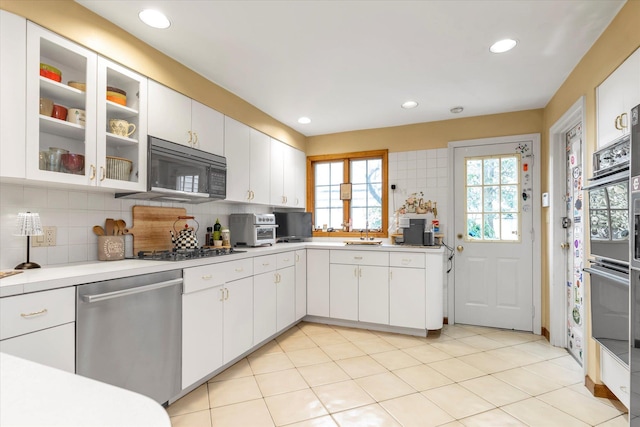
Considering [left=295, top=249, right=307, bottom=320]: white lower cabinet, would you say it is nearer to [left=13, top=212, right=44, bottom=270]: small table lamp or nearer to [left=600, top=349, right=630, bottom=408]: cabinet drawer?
[left=13, top=212, right=44, bottom=270]: small table lamp

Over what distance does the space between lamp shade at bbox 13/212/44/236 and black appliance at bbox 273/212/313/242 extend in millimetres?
2509

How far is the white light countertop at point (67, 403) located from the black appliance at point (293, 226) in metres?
3.51

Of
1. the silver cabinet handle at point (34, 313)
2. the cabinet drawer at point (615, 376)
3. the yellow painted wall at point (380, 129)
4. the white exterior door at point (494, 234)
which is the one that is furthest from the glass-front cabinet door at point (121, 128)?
the white exterior door at point (494, 234)

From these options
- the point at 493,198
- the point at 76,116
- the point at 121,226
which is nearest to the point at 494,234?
the point at 493,198

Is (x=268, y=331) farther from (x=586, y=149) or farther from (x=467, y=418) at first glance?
(x=586, y=149)

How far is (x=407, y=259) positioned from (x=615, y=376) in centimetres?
175

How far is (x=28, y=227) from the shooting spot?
1.72m

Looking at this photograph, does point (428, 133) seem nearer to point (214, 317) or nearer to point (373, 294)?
point (373, 294)

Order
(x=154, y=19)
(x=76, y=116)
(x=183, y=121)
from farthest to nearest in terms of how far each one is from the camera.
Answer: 1. (x=183, y=121)
2. (x=154, y=19)
3. (x=76, y=116)

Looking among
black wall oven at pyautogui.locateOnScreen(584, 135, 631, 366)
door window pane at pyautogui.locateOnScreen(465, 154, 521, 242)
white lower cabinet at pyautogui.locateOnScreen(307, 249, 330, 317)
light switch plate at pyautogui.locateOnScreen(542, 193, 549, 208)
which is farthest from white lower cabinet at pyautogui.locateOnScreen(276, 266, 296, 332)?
light switch plate at pyautogui.locateOnScreen(542, 193, 549, 208)

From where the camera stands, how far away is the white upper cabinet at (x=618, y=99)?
1712mm

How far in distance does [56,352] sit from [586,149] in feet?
11.0

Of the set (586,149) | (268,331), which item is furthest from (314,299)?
(586,149)

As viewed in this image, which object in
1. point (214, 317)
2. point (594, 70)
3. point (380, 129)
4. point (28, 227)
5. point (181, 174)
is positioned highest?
point (380, 129)
